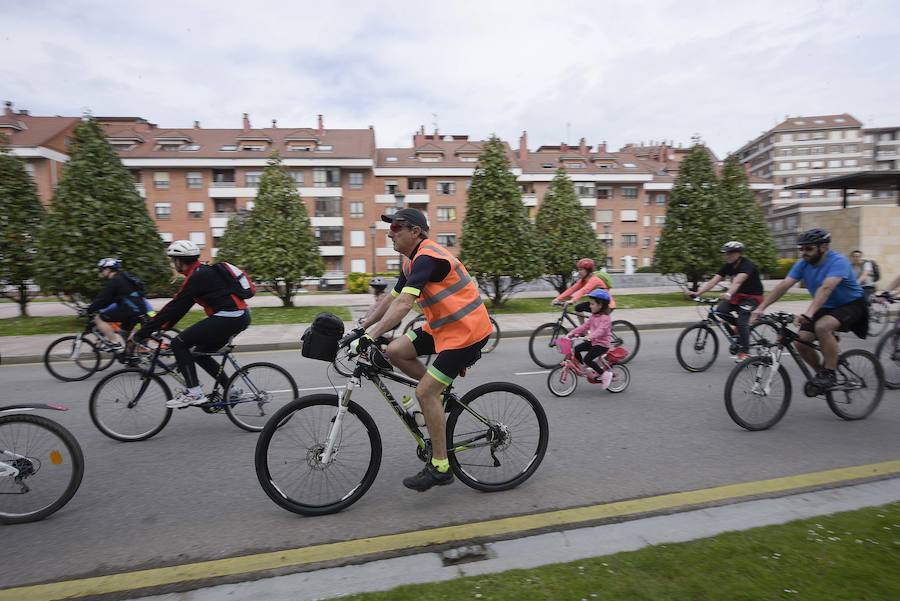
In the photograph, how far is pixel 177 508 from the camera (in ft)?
12.2

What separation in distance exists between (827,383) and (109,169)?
17491 millimetres

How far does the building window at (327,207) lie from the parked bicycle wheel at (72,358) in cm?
4191

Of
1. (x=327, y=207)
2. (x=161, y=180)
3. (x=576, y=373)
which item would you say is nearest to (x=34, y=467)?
(x=576, y=373)

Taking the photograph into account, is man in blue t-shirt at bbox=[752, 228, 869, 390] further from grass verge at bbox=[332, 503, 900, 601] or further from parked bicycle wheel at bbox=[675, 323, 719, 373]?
grass verge at bbox=[332, 503, 900, 601]

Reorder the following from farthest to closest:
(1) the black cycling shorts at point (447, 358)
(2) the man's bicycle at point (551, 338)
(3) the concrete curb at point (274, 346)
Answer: (3) the concrete curb at point (274, 346) < (2) the man's bicycle at point (551, 338) < (1) the black cycling shorts at point (447, 358)

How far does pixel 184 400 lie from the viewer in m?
5.32

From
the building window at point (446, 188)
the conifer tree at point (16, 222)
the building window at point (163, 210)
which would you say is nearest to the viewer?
the conifer tree at point (16, 222)

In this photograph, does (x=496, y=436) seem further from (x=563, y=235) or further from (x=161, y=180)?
(x=161, y=180)

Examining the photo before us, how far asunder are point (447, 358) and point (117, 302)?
23.7 feet

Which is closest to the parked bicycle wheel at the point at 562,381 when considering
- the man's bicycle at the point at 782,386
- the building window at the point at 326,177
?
the man's bicycle at the point at 782,386

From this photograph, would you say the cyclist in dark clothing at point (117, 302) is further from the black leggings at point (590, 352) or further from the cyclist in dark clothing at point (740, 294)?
the cyclist in dark clothing at point (740, 294)

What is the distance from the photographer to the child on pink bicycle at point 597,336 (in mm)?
6910

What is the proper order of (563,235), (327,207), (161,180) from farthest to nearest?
(327,207) → (161,180) → (563,235)

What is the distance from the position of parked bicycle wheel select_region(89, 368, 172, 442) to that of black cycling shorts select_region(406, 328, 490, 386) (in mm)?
3217
